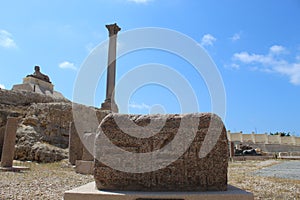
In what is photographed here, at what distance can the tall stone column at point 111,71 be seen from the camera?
77.4ft

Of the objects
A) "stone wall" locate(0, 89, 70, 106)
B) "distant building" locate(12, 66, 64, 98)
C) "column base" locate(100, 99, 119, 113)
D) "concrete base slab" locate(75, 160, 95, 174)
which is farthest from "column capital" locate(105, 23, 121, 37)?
"concrete base slab" locate(75, 160, 95, 174)

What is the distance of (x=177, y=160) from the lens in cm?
328

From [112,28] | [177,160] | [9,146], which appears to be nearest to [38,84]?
[112,28]

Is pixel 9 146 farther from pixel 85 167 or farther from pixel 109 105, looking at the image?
pixel 109 105

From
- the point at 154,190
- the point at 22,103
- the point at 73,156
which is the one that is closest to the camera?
the point at 154,190

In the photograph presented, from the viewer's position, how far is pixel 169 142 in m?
3.36

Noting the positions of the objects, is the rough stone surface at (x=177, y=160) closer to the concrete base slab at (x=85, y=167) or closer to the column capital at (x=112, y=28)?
the concrete base slab at (x=85, y=167)

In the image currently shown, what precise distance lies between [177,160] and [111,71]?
865 inches

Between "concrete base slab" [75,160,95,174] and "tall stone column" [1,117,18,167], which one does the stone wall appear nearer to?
"tall stone column" [1,117,18,167]

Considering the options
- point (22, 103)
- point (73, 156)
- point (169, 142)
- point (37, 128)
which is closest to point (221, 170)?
point (169, 142)

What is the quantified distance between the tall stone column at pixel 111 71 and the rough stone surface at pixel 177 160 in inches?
788

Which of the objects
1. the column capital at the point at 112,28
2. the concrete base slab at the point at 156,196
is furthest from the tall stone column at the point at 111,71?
the concrete base slab at the point at 156,196

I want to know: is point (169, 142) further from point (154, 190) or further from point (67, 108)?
point (67, 108)

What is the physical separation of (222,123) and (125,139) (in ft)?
4.08
